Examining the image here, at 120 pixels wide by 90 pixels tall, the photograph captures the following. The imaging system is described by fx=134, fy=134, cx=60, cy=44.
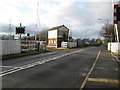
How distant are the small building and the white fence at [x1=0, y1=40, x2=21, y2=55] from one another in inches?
1240

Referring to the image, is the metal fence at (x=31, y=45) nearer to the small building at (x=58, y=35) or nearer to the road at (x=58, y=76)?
the road at (x=58, y=76)

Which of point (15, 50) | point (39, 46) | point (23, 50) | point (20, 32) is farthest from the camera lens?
point (39, 46)

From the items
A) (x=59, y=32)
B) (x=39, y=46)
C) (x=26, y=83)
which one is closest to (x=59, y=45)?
(x=59, y=32)

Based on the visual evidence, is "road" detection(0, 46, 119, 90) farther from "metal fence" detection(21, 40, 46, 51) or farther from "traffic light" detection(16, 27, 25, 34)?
"traffic light" detection(16, 27, 25, 34)

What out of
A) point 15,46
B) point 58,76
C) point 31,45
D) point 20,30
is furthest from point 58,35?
point 58,76

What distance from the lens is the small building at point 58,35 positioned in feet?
→ 167

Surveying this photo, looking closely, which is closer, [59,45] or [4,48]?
[4,48]

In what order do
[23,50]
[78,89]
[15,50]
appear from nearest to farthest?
[78,89] < [15,50] < [23,50]

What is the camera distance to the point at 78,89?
548 cm

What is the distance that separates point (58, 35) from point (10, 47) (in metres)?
34.7

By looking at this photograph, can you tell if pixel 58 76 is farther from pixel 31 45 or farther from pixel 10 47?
pixel 31 45

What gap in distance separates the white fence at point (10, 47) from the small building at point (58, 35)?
103ft

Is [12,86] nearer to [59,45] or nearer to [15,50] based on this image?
[15,50]

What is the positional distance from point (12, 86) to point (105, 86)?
4.03 metres
